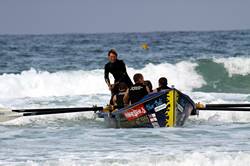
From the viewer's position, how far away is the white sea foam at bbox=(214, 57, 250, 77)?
103 feet

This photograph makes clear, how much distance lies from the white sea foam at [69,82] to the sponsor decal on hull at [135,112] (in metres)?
10.0

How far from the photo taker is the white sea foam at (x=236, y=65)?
31.5 meters

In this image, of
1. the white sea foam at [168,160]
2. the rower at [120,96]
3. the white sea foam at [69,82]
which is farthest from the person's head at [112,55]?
the white sea foam at [69,82]

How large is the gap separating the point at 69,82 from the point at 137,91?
1226 centimetres

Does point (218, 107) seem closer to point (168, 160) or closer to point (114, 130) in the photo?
point (114, 130)

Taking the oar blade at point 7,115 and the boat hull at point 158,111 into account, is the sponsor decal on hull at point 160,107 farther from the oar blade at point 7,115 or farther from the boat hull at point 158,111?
the oar blade at point 7,115

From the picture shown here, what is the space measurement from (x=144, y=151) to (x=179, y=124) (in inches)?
94.6

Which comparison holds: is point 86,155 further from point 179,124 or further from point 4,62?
point 4,62

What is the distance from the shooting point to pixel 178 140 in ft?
44.1

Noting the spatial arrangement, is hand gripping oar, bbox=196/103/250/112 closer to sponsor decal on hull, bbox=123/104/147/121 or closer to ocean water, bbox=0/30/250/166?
ocean water, bbox=0/30/250/166

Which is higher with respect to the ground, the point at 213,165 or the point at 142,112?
the point at 142,112

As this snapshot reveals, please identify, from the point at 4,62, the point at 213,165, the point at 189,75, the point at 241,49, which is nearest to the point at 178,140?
the point at 213,165

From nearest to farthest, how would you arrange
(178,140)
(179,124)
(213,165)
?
1. (213,165)
2. (178,140)
3. (179,124)

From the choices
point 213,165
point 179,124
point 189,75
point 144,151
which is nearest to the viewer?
point 213,165
